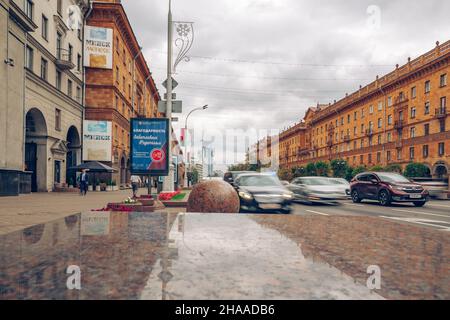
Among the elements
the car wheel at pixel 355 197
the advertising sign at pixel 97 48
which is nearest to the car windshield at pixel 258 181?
the car wheel at pixel 355 197

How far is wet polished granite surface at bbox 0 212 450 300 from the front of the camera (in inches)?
76.3

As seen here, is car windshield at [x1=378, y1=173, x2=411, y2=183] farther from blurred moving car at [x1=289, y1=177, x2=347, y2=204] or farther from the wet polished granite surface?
the wet polished granite surface

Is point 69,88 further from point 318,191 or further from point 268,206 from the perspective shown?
point 268,206

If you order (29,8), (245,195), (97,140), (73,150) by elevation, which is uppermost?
(29,8)

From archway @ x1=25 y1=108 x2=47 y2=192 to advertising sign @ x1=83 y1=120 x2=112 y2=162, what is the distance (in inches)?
255

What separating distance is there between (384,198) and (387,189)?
48 centimetres

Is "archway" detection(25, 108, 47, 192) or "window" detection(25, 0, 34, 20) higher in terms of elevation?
"window" detection(25, 0, 34, 20)

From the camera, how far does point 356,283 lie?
2.12 metres

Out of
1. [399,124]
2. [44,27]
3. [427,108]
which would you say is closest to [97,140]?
[44,27]

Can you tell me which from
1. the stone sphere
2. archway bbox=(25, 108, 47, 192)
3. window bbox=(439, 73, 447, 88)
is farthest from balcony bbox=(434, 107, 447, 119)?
archway bbox=(25, 108, 47, 192)

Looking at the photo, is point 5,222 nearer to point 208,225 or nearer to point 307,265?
point 208,225

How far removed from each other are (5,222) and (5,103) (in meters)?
12.1

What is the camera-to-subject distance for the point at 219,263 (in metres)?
2.53

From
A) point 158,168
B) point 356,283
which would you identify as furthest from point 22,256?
point 158,168
